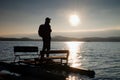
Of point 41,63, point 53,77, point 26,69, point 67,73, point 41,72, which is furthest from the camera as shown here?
point 67,73

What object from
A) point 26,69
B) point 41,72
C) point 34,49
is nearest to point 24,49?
point 34,49

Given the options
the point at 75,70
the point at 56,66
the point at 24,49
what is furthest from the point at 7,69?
the point at 75,70

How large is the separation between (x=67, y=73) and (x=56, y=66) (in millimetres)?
1439

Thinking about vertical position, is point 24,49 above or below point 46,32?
below

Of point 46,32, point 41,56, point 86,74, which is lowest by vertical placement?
point 86,74

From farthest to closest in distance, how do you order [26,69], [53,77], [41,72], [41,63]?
[41,63] < [26,69] < [41,72] < [53,77]

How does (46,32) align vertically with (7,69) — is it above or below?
above

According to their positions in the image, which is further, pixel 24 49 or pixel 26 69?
pixel 24 49

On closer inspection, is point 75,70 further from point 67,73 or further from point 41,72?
point 41,72

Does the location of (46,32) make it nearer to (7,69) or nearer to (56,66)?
(56,66)

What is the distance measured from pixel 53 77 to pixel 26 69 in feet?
9.34

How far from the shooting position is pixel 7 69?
1811cm

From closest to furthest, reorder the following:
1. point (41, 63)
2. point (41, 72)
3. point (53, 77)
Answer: point (53, 77), point (41, 72), point (41, 63)

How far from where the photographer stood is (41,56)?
1619 cm
